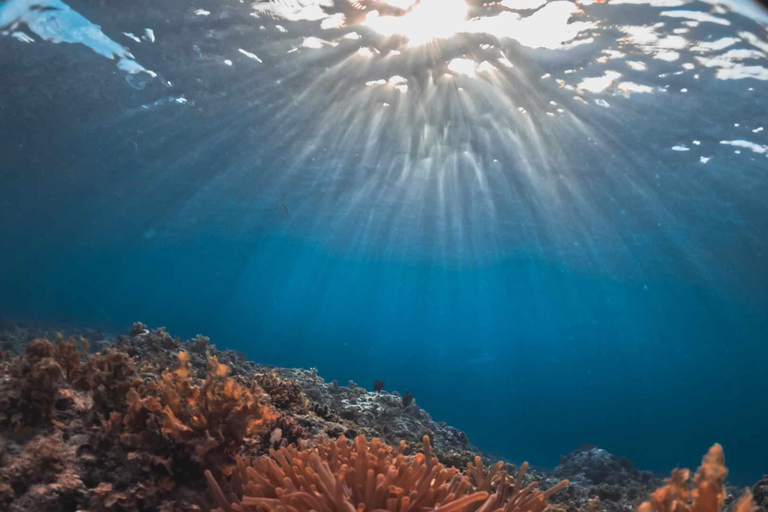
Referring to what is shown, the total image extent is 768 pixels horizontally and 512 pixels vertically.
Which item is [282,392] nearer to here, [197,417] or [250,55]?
[197,417]

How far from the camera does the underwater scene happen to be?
9.20ft

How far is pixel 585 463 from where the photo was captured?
12125mm

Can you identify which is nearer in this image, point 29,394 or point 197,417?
point 197,417

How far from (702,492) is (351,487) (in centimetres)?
162

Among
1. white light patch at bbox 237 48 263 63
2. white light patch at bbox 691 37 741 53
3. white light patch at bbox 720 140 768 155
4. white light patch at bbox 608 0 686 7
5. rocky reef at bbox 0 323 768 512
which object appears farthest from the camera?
white light patch at bbox 720 140 768 155

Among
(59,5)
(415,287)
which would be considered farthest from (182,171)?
(415,287)

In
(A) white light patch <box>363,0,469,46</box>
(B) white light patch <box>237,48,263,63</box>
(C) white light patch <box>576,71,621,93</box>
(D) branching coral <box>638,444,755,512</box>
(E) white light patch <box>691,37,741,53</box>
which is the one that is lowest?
(D) branching coral <box>638,444,755,512</box>

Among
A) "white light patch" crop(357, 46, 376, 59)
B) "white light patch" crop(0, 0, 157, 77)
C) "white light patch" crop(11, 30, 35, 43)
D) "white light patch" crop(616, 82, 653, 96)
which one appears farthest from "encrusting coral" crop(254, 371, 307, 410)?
"white light patch" crop(11, 30, 35, 43)

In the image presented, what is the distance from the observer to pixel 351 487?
7.84 feet

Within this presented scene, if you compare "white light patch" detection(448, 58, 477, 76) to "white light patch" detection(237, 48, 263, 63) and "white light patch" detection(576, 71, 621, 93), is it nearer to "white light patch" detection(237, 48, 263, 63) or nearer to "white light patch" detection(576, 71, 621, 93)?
"white light patch" detection(576, 71, 621, 93)

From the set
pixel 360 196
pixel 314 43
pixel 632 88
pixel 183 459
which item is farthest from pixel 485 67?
pixel 360 196

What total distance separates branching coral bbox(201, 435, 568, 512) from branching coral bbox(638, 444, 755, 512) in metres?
0.76

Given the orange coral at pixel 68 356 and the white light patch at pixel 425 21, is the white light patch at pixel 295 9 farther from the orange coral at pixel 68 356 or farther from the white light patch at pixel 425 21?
the orange coral at pixel 68 356

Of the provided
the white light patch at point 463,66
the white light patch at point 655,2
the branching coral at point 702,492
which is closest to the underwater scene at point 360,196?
the branching coral at point 702,492
